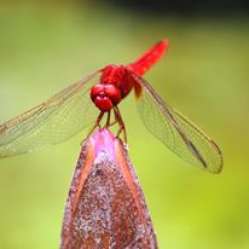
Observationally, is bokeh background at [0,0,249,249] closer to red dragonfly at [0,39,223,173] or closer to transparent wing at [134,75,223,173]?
red dragonfly at [0,39,223,173]

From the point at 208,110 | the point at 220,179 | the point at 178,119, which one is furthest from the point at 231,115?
the point at 178,119

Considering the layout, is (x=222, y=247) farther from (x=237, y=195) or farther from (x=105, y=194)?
(x=105, y=194)

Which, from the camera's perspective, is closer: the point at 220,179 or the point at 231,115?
the point at 220,179

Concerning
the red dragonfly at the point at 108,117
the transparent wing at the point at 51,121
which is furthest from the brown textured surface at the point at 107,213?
the transparent wing at the point at 51,121

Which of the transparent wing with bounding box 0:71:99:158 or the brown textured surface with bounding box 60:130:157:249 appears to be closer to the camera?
the brown textured surface with bounding box 60:130:157:249

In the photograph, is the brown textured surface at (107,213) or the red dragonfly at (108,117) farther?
the red dragonfly at (108,117)

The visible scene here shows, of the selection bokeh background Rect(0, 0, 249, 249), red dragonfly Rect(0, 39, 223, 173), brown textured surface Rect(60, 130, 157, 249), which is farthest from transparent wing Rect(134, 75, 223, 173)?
bokeh background Rect(0, 0, 249, 249)

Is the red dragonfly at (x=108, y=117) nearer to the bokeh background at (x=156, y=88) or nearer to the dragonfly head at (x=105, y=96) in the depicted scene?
the dragonfly head at (x=105, y=96)

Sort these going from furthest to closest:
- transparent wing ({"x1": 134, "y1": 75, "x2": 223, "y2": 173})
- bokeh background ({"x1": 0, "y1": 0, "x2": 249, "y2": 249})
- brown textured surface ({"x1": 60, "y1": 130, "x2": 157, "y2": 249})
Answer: bokeh background ({"x1": 0, "y1": 0, "x2": 249, "y2": 249})
transparent wing ({"x1": 134, "y1": 75, "x2": 223, "y2": 173})
brown textured surface ({"x1": 60, "y1": 130, "x2": 157, "y2": 249})
